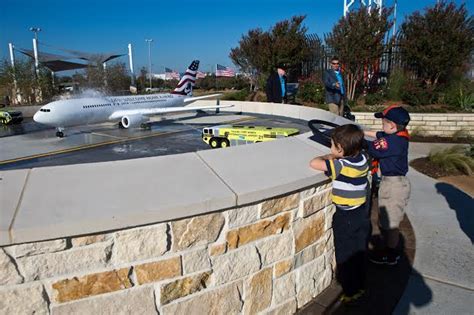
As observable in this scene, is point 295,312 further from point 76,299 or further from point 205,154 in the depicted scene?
point 76,299

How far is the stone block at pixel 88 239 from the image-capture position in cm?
194

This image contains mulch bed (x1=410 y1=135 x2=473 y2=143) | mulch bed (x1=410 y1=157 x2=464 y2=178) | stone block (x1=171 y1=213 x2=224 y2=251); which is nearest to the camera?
stone block (x1=171 y1=213 x2=224 y2=251)

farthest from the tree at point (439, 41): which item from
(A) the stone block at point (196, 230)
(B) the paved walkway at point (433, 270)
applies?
(A) the stone block at point (196, 230)

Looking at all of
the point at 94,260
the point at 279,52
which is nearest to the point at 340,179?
the point at 94,260

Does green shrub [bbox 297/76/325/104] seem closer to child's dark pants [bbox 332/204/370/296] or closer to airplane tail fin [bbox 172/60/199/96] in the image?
airplane tail fin [bbox 172/60/199/96]

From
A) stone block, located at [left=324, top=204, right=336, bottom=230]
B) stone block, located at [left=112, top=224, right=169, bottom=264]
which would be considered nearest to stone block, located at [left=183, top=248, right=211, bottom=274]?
stone block, located at [left=112, top=224, right=169, bottom=264]

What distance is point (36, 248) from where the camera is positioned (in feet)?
6.11

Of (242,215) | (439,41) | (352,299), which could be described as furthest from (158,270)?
(439,41)

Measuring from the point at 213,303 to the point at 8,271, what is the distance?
50.4 inches

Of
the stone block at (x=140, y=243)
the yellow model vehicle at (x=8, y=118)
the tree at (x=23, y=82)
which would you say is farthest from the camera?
the tree at (x=23, y=82)

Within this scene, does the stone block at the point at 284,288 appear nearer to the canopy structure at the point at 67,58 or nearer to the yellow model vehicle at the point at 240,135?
the yellow model vehicle at the point at 240,135

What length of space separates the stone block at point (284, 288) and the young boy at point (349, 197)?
1.61ft

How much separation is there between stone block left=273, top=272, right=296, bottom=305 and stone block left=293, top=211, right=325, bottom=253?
0.24 m

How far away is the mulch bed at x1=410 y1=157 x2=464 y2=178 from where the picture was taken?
827 centimetres
